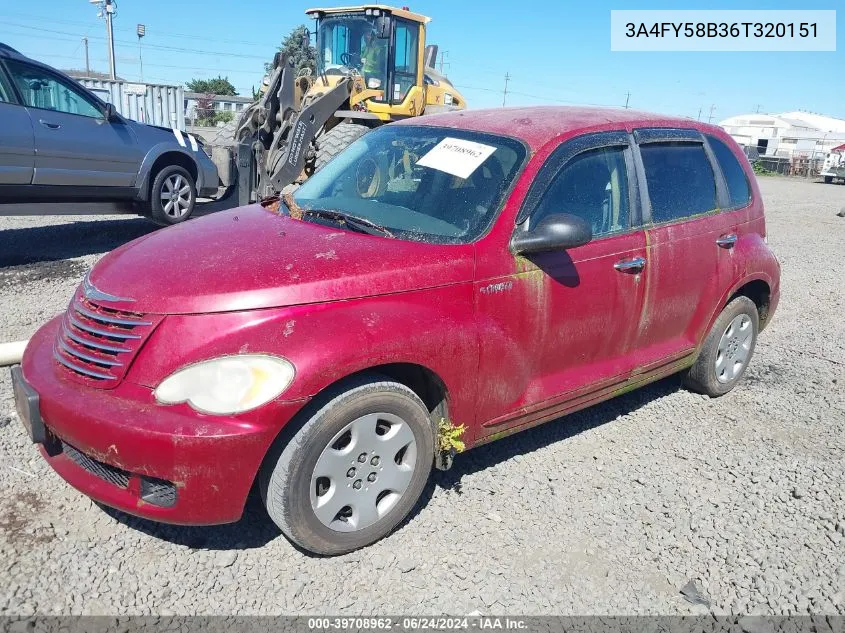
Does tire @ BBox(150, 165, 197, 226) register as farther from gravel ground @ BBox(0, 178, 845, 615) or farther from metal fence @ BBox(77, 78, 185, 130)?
metal fence @ BBox(77, 78, 185, 130)

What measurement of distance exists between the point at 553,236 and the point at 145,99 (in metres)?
21.2

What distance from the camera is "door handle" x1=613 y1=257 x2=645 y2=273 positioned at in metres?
3.54

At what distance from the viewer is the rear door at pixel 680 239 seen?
3812mm

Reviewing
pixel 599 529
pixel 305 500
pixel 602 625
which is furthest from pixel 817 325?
pixel 305 500

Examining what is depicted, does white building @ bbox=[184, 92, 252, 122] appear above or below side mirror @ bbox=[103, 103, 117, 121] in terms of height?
above

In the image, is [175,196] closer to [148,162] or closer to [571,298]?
[148,162]

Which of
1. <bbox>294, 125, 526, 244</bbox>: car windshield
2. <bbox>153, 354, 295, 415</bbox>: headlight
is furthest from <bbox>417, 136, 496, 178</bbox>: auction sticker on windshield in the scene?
<bbox>153, 354, 295, 415</bbox>: headlight

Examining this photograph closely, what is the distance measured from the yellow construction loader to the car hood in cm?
619

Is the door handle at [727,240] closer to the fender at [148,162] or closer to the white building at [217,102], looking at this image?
the fender at [148,162]

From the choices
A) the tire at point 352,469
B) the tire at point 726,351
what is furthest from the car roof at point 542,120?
the tire at point 352,469

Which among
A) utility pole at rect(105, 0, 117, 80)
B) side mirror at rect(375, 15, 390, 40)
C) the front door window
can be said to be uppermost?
utility pole at rect(105, 0, 117, 80)

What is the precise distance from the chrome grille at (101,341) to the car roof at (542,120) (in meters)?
2.02

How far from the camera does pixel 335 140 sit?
9852 millimetres

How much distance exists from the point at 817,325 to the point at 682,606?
→ 193 inches
